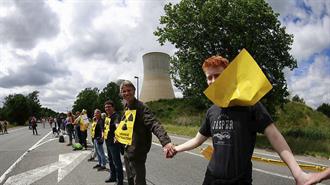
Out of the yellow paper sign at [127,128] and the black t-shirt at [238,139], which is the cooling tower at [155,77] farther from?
the black t-shirt at [238,139]

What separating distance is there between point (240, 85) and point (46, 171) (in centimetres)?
850

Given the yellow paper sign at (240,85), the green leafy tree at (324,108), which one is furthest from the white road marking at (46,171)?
the green leafy tree at (324,108)

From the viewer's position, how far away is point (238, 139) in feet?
8.91

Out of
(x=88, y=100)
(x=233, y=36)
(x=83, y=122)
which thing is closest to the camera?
(x=83, y=122)

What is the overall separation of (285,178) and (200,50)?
47.4ft

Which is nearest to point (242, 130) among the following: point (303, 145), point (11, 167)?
point (11, 167)

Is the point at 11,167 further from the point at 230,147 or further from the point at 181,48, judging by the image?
the point at 181,48

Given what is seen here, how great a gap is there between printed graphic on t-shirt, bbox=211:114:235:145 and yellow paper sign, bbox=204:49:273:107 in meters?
0.12

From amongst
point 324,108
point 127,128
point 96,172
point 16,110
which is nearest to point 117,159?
point 96,172

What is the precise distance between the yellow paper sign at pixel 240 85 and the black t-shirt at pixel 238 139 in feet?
0.30

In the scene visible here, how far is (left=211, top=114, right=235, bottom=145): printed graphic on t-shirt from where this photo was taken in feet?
9.01

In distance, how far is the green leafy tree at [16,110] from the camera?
105 meters

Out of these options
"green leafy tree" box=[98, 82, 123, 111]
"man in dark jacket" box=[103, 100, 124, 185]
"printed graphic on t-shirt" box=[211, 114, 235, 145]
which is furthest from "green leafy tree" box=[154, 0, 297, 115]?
"green leafy tree" box=[98, 82, 123, 111]

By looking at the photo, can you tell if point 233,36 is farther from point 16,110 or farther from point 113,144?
point 16,110
